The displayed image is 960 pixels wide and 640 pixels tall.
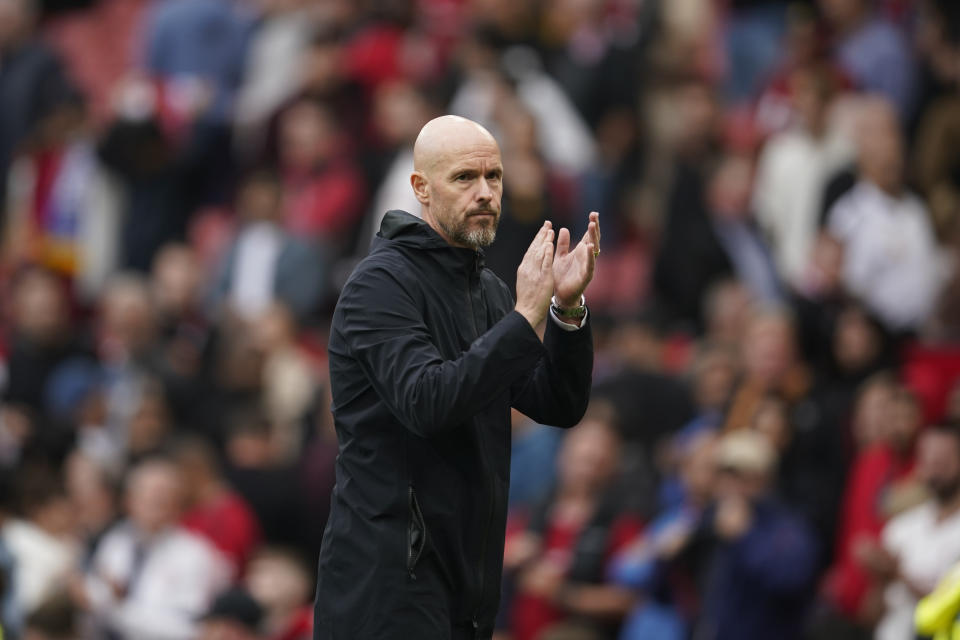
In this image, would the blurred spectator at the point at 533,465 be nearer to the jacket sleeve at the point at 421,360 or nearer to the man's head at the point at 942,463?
the man's head at the point at 942,463

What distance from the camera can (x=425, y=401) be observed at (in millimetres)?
4156

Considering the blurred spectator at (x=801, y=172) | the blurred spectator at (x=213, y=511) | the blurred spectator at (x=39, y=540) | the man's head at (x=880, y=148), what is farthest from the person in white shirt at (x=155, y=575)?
the man's head at (x=880, y=148)

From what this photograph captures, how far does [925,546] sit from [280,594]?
3183mm

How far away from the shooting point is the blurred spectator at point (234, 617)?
325 inches

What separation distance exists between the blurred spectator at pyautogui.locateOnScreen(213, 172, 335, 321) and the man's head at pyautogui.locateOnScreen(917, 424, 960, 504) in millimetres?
5343

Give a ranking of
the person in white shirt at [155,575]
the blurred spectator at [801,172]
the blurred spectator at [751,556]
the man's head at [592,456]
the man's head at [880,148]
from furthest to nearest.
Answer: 1. the blurred spectator at [801,172]
2. the man's head at [880,148]
3. the person in white shirt at [155,575]
4. the man's head at [592,456]
5. the blurred spectator at [751,556]

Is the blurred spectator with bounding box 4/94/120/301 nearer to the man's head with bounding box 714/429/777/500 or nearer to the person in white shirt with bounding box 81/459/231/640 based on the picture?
the person in white shirt with bounding box 81/459/231/640

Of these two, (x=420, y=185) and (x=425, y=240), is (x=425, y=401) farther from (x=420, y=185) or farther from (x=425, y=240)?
(x=420, y=185)

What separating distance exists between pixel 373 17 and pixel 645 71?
2.33 m

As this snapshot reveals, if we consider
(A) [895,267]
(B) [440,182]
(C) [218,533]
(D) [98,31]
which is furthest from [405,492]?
(D) [98,31]

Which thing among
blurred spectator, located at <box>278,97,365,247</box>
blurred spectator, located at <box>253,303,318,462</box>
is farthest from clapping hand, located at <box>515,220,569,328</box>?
blurred spectator, located at <box>278,97,365,247</box>

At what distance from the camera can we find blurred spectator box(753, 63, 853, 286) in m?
10.8

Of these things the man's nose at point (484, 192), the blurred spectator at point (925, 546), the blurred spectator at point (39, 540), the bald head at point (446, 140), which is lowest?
the blurred spectator at point (39, 540)

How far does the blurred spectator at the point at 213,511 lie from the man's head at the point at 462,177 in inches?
211
